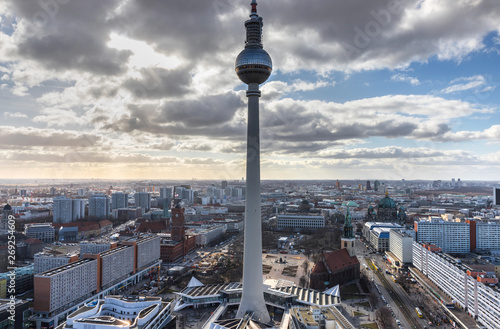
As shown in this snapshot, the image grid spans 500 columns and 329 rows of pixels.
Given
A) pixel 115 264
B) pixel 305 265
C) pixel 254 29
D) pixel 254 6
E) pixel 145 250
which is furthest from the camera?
pixel 305 265

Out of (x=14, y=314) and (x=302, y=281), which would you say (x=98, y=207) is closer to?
(x=302, y=281)

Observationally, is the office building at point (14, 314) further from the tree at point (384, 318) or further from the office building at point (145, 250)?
the tree at point (384, 318)

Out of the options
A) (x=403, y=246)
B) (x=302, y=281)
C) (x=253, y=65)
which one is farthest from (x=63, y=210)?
(x=403, y=246)

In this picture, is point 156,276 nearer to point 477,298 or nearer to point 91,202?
point 477,298

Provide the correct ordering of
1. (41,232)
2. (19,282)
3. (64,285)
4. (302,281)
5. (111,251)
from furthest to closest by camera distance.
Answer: (41,232), (302,281), (111,251), (19,282), (64,285)

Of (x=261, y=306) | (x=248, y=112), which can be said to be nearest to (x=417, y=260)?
(x=261, y=306)

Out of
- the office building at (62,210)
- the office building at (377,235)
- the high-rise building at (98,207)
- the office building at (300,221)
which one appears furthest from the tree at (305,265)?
the high-rise building at (98,207)

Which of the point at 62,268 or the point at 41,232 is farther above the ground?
the point at 62,268
